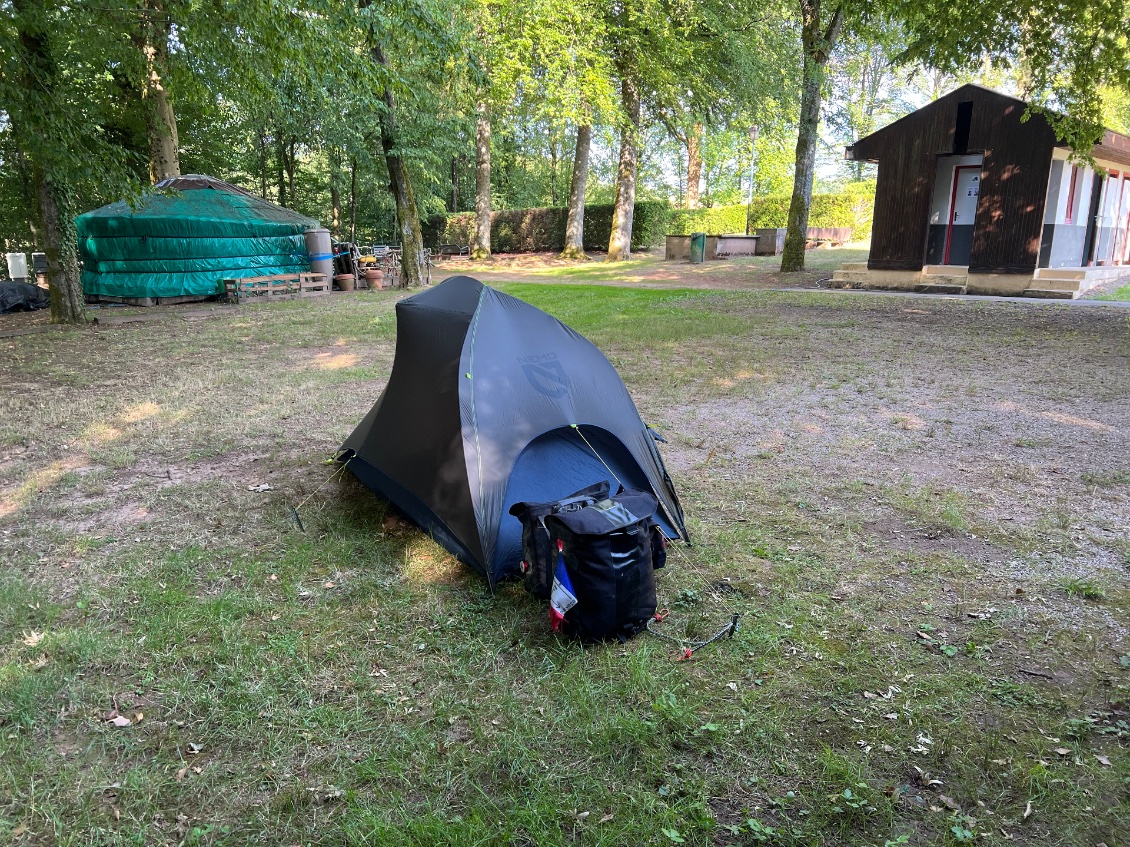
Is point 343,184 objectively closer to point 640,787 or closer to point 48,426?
point 48,426

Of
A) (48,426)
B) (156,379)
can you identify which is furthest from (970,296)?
(48,426)

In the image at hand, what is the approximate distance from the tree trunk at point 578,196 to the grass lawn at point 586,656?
20255 mm

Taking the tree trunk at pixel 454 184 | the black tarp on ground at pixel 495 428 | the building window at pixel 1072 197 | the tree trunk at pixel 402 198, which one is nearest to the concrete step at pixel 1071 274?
the building window at pixel 1072 197

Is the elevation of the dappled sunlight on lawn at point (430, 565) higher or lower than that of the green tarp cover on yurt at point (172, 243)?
lower

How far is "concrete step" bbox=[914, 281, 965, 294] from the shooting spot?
1557 centimetres

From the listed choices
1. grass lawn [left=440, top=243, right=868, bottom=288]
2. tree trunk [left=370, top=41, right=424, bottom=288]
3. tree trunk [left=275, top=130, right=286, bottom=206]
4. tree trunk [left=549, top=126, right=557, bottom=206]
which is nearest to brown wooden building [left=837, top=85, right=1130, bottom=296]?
grass lawn [left=440, top=243, right=868, bottom=288]

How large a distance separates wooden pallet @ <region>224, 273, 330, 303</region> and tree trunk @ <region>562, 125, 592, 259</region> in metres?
10.6

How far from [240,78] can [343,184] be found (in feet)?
69.9

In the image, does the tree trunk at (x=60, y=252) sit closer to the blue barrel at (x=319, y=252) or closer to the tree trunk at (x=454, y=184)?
the blue barrel at (x=319, y=252)

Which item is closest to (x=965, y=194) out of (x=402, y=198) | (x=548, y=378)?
(x=402, y=198)

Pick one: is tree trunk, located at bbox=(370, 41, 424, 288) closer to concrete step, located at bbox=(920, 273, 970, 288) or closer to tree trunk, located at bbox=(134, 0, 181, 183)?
tree trunk, located at bbox=(134, 0, 181, 183)

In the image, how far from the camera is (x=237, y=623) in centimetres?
349

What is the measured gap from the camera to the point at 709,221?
32219mm

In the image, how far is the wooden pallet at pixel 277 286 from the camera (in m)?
16.5
